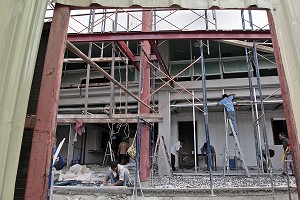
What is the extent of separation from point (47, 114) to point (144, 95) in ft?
20.7

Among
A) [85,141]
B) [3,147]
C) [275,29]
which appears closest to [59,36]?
[3,147]

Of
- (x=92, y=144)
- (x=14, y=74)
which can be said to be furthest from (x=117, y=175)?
(x=92, y=144)

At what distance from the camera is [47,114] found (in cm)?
173

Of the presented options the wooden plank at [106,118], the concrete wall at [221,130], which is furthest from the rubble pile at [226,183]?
the concrete wall at [221,130]

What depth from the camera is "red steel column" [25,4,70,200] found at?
64.1 inches

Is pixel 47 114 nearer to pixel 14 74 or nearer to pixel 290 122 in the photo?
pixel 14 74

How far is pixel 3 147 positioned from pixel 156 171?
342 inches


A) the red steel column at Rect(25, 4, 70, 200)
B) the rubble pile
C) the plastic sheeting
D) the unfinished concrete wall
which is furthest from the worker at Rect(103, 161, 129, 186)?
the unfinished concrete wall

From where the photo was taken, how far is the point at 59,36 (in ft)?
6.30

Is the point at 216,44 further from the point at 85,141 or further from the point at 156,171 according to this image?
the point at 85,141

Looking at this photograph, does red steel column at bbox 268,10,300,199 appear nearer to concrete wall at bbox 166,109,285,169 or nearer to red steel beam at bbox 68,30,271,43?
red steel beam at bbox 68,30,271,43

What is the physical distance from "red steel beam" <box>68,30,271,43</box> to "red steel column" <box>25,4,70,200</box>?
453 centimetres

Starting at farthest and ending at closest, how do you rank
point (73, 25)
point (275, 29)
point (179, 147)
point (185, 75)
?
point (185, 75) → point (179, 147) → point (73, 25) → point (275, 29)

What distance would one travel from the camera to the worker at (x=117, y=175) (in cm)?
624
